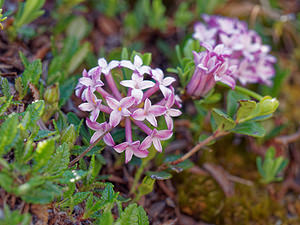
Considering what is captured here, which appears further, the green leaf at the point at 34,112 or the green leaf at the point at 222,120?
the green leaf at the point at 222,120

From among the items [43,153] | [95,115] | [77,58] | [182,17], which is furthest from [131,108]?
[182,17]

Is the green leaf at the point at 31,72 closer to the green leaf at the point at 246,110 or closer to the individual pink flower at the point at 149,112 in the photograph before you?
the individual pink flower at the point at 149,112

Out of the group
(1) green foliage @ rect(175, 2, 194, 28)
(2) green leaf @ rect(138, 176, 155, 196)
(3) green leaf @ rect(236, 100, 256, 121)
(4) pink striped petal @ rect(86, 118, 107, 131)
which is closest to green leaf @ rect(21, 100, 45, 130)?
(4) pink striped petal @ rect(86, 118, 107, 131)

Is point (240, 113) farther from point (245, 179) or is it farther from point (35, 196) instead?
point (35, 196)

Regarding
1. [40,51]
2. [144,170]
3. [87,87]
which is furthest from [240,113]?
[40,51]

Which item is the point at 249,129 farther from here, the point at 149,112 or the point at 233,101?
the point at 149,112

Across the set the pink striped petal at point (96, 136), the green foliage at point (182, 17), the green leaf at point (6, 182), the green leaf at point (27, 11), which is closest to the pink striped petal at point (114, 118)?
the pink striped petal at point (96, 136)
